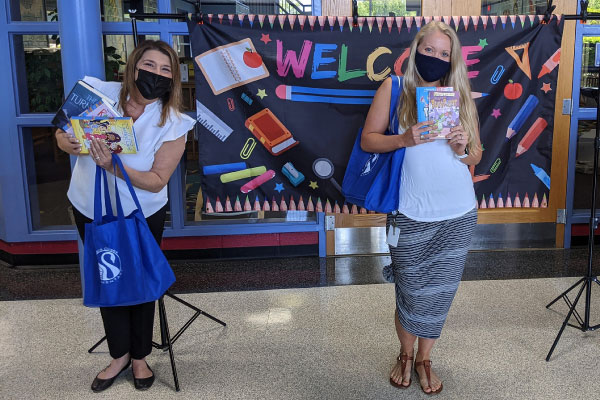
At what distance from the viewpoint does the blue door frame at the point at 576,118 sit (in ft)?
13.1

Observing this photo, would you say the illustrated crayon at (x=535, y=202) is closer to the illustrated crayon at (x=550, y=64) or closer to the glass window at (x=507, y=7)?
the illustrated crayon at (x=550, y=64)

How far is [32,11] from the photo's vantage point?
3787mm

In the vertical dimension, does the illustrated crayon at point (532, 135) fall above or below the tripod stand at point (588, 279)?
above

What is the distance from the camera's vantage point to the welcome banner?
127 inches

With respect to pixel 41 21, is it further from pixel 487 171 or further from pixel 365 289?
pixel 487 171

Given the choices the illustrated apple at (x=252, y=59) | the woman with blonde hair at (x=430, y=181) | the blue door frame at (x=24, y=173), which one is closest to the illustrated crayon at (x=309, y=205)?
the blue door frame at (x=24, y=173)

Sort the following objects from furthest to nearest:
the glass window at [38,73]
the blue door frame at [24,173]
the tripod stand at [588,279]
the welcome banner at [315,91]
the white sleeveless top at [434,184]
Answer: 1. the glass window at [38,73]
2. the blue door frame at [24,173]
3. the welcome banner at [315,91]
4. the tripod stand at [588,279]
5. the white sleeveless top at [434,184]

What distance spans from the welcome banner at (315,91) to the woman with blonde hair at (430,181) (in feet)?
3.44

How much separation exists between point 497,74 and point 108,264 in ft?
7.88

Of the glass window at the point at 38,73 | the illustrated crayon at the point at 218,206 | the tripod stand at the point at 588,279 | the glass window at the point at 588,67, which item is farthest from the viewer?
the glass window at the point at 588,67

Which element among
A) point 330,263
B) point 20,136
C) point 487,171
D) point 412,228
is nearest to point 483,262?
point 487,171

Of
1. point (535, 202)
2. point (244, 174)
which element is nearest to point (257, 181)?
point (244, 174)

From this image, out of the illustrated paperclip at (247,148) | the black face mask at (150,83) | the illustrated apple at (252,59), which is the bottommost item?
the illustrated paperclip at (247,148)

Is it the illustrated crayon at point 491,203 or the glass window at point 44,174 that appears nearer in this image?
the illustrated crayon at point 491,203
